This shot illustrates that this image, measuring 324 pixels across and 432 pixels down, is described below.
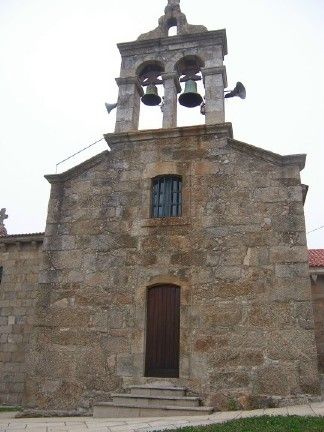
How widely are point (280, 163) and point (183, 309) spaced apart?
3731 millimetres

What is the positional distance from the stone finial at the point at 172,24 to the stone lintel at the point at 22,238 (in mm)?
6215

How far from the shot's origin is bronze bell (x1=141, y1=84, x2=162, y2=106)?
447 inches

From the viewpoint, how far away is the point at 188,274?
9.21 m

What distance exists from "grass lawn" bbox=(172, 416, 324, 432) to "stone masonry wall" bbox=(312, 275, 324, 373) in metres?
6.01

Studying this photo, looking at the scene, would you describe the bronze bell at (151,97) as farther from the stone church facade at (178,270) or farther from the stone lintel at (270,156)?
the stone lintel at (270,156)

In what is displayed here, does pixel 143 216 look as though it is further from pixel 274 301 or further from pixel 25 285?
pixel 25 285

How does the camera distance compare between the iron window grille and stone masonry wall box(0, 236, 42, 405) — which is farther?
stone masonry wall box(0, 236, 42, 405)

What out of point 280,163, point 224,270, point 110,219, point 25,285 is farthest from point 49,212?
point 280,163

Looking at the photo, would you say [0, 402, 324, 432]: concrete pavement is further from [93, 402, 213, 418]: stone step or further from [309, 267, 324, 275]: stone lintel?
[309, 267, 324, 275]: stone lintel

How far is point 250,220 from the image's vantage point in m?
9.29

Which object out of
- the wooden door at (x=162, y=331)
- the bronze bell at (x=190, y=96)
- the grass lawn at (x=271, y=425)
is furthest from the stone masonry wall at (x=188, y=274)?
the grass lawn at (x=271, y=425)

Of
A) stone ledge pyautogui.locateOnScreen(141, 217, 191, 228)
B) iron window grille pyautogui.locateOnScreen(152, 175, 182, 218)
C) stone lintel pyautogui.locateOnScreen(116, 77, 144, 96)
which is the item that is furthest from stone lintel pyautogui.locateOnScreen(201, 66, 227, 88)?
Answer: stone ledge pyautogui.locateOnScreen(141, 217, 191, 228)

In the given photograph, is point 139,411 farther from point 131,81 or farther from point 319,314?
point 131,81

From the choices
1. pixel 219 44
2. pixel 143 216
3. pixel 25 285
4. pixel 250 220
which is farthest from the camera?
pixel 25 285
